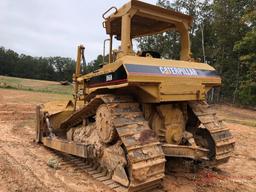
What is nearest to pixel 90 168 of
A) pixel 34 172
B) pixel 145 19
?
pixel 34 172

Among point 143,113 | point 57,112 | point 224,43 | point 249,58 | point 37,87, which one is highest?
point 224,43

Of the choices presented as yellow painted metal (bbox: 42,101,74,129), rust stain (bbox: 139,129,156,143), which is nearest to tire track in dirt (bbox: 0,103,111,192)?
yellow painted metal (bbox: 42,101,74,129)

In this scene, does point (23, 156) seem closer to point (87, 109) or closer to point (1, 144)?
point (1, 144)

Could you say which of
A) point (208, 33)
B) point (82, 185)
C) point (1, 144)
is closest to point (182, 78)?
point (82, 185)

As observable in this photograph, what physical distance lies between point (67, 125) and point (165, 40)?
23.3 metres

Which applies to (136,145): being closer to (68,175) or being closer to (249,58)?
(68,175)

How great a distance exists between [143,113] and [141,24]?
186cm

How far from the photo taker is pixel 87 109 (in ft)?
17.4

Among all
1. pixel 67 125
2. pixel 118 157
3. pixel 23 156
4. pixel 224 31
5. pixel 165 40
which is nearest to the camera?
pixel 118 157

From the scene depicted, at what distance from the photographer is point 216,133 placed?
5.06 m

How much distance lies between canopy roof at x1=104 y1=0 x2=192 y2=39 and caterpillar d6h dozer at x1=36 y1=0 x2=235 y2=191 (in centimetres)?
2

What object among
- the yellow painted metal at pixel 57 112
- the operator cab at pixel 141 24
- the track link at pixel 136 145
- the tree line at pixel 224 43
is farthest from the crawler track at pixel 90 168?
the tree line at pixel 224 43

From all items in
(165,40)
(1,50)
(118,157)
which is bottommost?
(118,157)

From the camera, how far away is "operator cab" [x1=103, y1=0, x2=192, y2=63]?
4.61m
